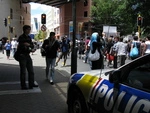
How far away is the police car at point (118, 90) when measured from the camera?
347cm

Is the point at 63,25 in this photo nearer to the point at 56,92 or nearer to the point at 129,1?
the point at 129,1

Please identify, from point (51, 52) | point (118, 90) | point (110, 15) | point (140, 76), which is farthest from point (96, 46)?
point (110, 15)

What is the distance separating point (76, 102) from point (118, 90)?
4.82 ft

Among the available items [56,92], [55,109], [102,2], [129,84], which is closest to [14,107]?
[55,109]

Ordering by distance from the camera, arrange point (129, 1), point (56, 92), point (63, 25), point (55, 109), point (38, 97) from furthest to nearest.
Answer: point (63, 25) < point (129, 1) < point (56, 92) < point (38, 97) < point (55, 109)

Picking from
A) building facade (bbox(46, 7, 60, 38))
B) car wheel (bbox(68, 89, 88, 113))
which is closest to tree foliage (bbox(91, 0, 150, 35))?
building facade (bbox(46, 7, 60, 38))

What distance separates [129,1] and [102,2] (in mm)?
24534

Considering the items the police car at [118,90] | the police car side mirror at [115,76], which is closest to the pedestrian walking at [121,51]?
the police car at [118,90]

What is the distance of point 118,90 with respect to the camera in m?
3.85

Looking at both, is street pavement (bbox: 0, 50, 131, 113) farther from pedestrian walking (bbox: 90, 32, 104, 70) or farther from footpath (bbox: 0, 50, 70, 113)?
pedestrian walking (bbox: 90, 32, 104, 70)

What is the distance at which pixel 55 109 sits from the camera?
20.6 ft

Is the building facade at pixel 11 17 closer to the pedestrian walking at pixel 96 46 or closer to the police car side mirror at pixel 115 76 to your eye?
the pedestrian walking at pixel 96 46

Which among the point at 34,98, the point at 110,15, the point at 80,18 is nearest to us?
the point at 34,98

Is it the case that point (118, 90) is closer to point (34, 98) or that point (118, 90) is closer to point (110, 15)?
point (34, 98)
